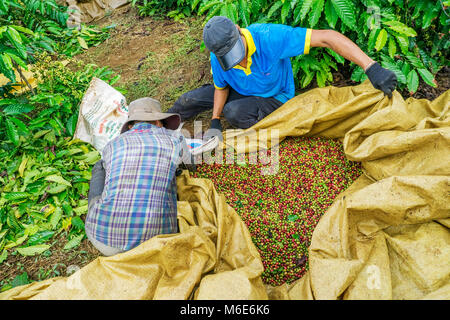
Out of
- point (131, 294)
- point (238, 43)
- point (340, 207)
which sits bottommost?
point (340, 207)

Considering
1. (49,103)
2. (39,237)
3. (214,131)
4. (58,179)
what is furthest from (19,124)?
(214,131)

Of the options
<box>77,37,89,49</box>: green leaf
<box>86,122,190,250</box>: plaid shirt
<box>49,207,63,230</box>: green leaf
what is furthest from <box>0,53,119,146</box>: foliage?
<box>77,37,89,49</box>: green leaf

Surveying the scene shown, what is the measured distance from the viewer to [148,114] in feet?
5.63

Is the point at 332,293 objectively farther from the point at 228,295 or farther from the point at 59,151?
the point at 59,151

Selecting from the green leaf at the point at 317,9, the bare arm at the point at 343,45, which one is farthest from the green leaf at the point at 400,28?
the green leaf at the point at 317,9

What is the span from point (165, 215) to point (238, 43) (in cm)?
110

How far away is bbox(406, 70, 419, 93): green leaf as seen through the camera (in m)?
2.06

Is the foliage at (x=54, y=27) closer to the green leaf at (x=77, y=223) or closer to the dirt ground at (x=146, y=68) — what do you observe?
the dirt ground at (x=146, y=68)

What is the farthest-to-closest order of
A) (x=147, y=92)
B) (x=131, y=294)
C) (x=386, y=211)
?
1. (x=147, y=92)
2. (x=386, y=211)
3. (x=131, y=294)

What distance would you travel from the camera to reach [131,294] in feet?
4.33

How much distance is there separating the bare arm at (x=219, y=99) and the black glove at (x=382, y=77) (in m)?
1.04
